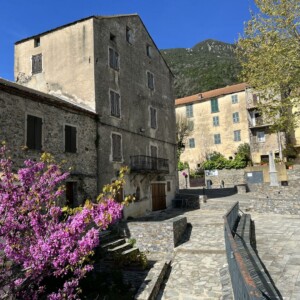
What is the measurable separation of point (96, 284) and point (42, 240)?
4.77 m

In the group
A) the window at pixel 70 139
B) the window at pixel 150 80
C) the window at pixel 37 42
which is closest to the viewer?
the window at pixel 70 139

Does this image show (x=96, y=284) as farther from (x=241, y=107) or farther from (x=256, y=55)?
(x=241, y=107)

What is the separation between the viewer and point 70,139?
16438 millimetres

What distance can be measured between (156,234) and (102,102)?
8845 millimetres

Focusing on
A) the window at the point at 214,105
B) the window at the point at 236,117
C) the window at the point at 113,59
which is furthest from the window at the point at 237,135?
the window at the point at 113,59

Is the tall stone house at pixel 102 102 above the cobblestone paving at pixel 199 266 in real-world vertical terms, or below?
above

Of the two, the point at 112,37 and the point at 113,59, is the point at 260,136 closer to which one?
the point at 113,59

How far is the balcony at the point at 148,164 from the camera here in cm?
2138

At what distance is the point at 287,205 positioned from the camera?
19.4 metres

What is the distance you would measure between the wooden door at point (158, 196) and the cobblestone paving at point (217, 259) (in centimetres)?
661

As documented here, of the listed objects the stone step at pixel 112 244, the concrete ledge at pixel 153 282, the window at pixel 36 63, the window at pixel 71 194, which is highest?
the window at pixel 36 63

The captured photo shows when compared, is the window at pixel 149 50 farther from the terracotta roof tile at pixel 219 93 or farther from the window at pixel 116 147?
the terracotta roof tile at pixel 219 93

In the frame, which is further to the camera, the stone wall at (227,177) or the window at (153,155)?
the stone wall at (227,177)

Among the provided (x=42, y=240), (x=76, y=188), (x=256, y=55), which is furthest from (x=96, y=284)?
(x=256, y=55)
